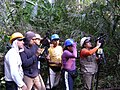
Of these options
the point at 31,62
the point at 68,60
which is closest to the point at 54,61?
the point at 68,60

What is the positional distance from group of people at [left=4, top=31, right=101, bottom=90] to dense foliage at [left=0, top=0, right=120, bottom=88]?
4.37 ft

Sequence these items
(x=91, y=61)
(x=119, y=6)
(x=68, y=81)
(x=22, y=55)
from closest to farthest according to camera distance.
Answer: (x=22, y=55) < (x=68, y=81) < (x=91, y=61) < (x=119, y=6)

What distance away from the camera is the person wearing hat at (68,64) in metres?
6.67

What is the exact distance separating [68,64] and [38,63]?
2.15 ft

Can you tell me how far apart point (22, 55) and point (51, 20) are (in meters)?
2.97

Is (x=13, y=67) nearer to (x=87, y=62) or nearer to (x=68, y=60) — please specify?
(x=68, y=60)

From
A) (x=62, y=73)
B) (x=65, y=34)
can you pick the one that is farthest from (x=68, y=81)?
(x=65, y=34)

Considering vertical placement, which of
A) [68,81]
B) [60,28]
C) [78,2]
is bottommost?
[68,81]

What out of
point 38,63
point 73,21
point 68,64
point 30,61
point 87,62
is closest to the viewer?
point 30,61

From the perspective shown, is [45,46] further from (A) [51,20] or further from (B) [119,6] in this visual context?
(B) [119,6]

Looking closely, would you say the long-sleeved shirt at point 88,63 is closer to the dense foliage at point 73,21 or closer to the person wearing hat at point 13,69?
the dense foliage at point 73,21

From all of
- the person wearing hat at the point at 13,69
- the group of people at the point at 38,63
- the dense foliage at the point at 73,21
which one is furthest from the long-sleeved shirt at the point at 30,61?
the dense foliage at the point at 73,21

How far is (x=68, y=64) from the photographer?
6777 mm

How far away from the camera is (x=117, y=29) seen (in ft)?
28.1
